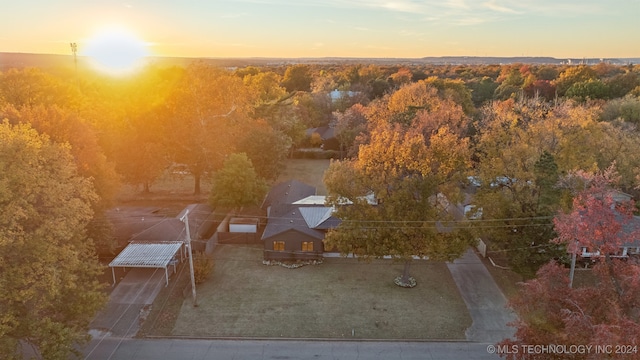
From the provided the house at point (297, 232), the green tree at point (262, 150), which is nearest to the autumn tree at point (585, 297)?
the house at point (297, 232)

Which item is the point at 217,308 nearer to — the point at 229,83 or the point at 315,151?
the point at 229,83

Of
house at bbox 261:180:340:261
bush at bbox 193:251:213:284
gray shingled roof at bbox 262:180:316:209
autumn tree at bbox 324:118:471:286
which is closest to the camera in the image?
autumn tree at bbox 324:118:471:286

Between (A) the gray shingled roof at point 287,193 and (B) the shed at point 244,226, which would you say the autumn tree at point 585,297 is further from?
(A) the gray shingled roof at point 287,193

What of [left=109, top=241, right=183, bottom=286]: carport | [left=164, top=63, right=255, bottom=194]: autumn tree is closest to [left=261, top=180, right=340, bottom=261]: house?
[left=109, top=241, right=183, bottom=286]: carport

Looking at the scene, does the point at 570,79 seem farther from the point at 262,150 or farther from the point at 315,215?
the point at 315,215

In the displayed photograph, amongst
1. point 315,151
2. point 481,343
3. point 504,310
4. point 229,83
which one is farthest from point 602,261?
point 315,151

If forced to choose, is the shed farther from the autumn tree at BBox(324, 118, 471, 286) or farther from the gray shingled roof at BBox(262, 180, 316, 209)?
the autumn tree at BBox(324, 118, 471, 286)
